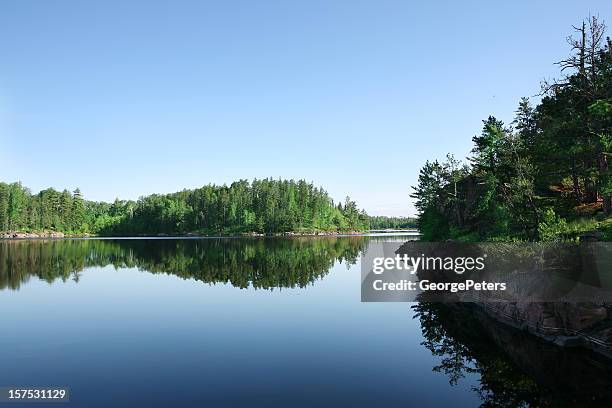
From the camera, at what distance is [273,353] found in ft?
80.8

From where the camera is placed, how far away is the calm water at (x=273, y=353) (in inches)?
735

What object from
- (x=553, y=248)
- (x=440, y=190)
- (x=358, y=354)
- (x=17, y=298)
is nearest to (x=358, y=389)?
(x=358, y=354)

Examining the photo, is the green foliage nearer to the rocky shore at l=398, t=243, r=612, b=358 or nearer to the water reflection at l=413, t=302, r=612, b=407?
the rocky shore at l=398, t=243, r=612, b=358

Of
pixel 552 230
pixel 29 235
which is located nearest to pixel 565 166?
pixel 552 230

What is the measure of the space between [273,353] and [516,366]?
13.1 meters

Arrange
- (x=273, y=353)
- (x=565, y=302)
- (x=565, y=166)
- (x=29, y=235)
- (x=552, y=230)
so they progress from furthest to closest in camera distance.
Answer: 1. (x=29, y=235)
2. (x=565, y=166)
3. (x=552, y=230)
4. (x=565, y=302)
5. (x=273, y=353)

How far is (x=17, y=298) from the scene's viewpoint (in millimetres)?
40656

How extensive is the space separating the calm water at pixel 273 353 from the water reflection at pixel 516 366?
8 centimetres

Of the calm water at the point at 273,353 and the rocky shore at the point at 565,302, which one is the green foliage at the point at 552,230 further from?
the calm water at the point at 273,353

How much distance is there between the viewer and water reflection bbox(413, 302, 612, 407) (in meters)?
18.3

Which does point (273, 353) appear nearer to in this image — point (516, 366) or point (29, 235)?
point (516, 366)

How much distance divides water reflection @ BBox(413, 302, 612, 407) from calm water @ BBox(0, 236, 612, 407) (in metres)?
0.08

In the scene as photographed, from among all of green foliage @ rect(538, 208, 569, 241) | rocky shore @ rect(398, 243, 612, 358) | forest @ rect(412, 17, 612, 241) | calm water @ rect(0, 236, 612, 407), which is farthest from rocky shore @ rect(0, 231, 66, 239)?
green foliage @ rect(538, 208, 569, 241)


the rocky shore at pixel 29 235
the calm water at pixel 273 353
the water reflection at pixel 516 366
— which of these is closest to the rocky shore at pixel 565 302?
the water reflection at pixel 516 366
